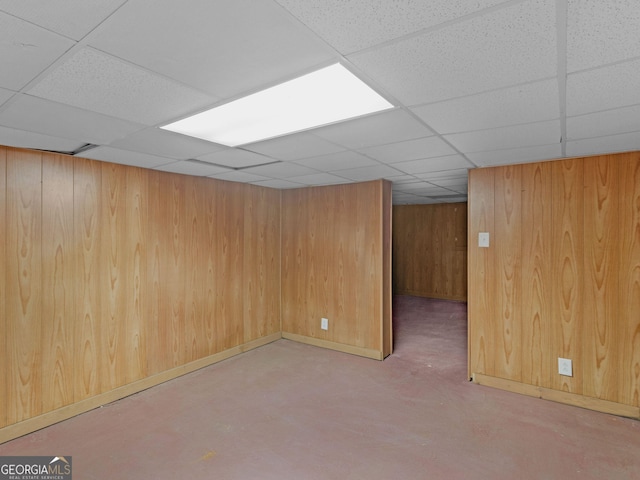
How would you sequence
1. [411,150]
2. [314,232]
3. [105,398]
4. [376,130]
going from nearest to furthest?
1. [376,130]
2. [411,150]
3. [105,398]
4. [314,232]

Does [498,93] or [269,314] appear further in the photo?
[269,314]

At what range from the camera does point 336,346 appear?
4.35 m

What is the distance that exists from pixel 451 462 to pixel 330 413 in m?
0.99

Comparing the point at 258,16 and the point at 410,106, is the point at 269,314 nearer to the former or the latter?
the point at 410,106

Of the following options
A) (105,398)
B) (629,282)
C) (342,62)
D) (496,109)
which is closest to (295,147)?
(342,62)

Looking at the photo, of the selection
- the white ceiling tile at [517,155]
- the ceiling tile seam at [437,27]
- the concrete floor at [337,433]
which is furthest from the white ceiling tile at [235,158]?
the concrete floor at [337,433]

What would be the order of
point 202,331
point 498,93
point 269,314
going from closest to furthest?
1. point 498,93
2. point 202,331
3. point 269,314

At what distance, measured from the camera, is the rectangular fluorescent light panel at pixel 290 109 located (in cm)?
155

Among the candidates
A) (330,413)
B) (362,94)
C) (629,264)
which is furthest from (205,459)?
(629,264)

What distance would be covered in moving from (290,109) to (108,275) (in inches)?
93.0

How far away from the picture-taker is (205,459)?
219 cm

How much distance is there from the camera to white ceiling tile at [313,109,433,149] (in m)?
1.92

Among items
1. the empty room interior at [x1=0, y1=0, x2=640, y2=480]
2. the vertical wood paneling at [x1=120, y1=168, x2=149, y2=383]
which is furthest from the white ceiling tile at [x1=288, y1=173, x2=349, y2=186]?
the vertical wood paneling at [x1=120, y1=168, x2=149, y2=383]

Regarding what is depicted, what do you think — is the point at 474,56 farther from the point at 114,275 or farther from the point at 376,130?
the point at 114,275
